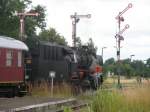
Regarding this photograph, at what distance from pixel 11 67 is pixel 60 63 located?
6876mm

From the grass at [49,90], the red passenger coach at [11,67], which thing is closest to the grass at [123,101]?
the red passenger coach at [11,67]

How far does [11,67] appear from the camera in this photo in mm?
25250

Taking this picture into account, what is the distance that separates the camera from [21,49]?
86.3 ft

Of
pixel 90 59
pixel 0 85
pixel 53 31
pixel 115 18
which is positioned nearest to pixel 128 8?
pixel 115 18

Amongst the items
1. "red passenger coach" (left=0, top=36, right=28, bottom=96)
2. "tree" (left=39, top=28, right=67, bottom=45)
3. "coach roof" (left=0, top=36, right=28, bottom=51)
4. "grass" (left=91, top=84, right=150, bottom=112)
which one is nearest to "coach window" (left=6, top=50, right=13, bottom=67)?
"red passenger coach" (left=0, top=36, right=28, bottom=96)

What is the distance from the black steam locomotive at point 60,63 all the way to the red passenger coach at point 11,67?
2694 mm

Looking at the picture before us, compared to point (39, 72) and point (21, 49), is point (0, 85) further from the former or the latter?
point (39, 72)

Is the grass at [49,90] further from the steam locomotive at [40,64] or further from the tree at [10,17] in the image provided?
the tree at [10,17]

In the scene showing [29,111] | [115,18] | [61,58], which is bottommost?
[29,111]

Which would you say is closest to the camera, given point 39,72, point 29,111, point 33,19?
point 29,111

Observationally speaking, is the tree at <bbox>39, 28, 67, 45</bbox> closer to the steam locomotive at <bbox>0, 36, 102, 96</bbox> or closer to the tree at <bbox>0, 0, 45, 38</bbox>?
the tree at <bbox>0, 0, 45, 38</bbox>

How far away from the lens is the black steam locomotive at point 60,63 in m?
29.7

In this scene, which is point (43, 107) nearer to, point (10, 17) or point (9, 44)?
point (9, 44)

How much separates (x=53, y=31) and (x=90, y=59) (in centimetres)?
5557
